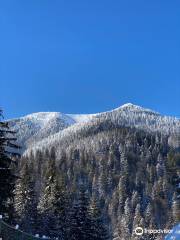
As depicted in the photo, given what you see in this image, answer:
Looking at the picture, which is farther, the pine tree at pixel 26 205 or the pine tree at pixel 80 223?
the pine tree at pixel 26 205

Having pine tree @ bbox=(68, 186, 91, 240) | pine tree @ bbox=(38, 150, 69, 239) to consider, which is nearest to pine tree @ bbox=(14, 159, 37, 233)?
pine tree @ bbox=(38, 150, 69, 239)

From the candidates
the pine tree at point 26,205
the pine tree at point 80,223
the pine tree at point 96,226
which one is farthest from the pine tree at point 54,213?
the pine tree at point 96,226

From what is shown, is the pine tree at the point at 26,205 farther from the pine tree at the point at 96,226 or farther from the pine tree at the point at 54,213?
the pine tree at the point at 96,226

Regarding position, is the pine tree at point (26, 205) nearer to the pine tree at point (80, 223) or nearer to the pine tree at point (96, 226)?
the pine tree at point (80, 223)

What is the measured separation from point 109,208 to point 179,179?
40.0m

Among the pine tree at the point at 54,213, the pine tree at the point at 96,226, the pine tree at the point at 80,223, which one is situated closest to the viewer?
the pine tree at the point at 80,223

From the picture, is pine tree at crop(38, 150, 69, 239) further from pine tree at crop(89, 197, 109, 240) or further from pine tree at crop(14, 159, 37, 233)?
pine tree at crop(89, 197, 109, 240)

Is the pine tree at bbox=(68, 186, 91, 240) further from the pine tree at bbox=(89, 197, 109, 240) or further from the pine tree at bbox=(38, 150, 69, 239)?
the pine tree at bbox=(38, 150, 69, 239)

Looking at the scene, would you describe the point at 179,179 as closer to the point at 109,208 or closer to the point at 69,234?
the point at 109,208

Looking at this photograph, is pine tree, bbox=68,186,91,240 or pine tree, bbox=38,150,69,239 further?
pine tree, bbox=38,150,69,239

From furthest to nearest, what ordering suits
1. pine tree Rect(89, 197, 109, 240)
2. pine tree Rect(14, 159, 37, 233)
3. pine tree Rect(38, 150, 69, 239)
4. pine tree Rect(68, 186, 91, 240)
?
pine tree Rect(14, 159, 37, 233), pine tree Rect(38, 150, 69, 239), pine tree Rect(89, 197, 109, 240), pine tree Rect(68, 186, 91, 240)

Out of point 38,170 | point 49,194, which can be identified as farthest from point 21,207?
point 38,170

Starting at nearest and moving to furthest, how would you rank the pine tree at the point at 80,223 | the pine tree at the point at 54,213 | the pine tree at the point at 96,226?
the pine tree at the point at 80,223 < the pine tree at the point at 96,226 < the pine tree at the point at 54,213

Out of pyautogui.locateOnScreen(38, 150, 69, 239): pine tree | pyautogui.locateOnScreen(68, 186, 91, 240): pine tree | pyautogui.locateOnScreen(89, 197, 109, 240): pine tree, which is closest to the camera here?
pyautogui.locateOnScreen(68, 186, 91, 240): pine tree
